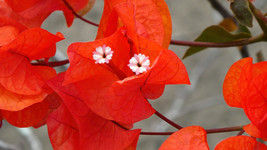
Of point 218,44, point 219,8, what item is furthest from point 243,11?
point 219,8

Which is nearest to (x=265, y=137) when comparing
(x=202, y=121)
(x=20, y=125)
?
(x=20, y=125)

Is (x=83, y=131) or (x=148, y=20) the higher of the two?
(x=148, y=20)

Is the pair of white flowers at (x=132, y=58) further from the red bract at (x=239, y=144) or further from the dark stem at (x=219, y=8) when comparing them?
the dark stem at (x=219, y=8)

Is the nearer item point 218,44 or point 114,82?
point 114,82

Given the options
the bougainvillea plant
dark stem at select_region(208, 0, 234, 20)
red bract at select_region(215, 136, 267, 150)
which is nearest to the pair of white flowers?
the bougainvillea plant

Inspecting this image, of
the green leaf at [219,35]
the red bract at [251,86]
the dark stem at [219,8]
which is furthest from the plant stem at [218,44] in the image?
the dark stem at [219,8]

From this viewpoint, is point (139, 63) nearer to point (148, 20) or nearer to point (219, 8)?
point (148, 20)

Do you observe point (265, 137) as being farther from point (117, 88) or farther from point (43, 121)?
point (43, 121)
